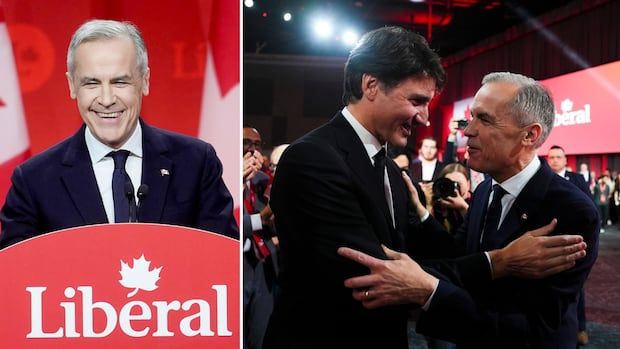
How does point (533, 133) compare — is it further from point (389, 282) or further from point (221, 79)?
point (221, 79)

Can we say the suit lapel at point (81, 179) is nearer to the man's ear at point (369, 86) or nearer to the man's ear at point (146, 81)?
the man's ear at point (146, 81)

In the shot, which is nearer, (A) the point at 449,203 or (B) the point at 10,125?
(B) the point at 10,125

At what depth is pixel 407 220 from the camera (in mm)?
1738

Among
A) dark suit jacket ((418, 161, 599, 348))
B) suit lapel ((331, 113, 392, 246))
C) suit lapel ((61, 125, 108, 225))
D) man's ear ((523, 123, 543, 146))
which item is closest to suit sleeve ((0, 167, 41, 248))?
suit lapel ((61, 125, 108, 225))

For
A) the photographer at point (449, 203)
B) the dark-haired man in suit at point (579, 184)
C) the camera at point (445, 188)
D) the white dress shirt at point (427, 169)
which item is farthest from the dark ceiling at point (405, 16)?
the camera at point (445, 188)

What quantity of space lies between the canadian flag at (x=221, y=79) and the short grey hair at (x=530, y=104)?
0.72 m

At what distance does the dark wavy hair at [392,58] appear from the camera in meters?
1.46

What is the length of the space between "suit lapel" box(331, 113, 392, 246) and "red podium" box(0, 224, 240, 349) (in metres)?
0.47

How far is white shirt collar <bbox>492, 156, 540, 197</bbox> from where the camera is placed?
160 centimetres

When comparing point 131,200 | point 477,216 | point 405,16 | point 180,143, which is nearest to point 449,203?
point 477,216

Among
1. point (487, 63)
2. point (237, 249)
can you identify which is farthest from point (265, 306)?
point (487, 63)

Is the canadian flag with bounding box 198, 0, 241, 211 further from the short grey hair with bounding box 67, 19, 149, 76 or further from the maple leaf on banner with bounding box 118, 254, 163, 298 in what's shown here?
the maple leaf on banner with bounding box 118, 254, 163, 298

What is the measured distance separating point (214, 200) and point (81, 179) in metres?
0.36

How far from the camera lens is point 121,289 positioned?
5.52 feet
